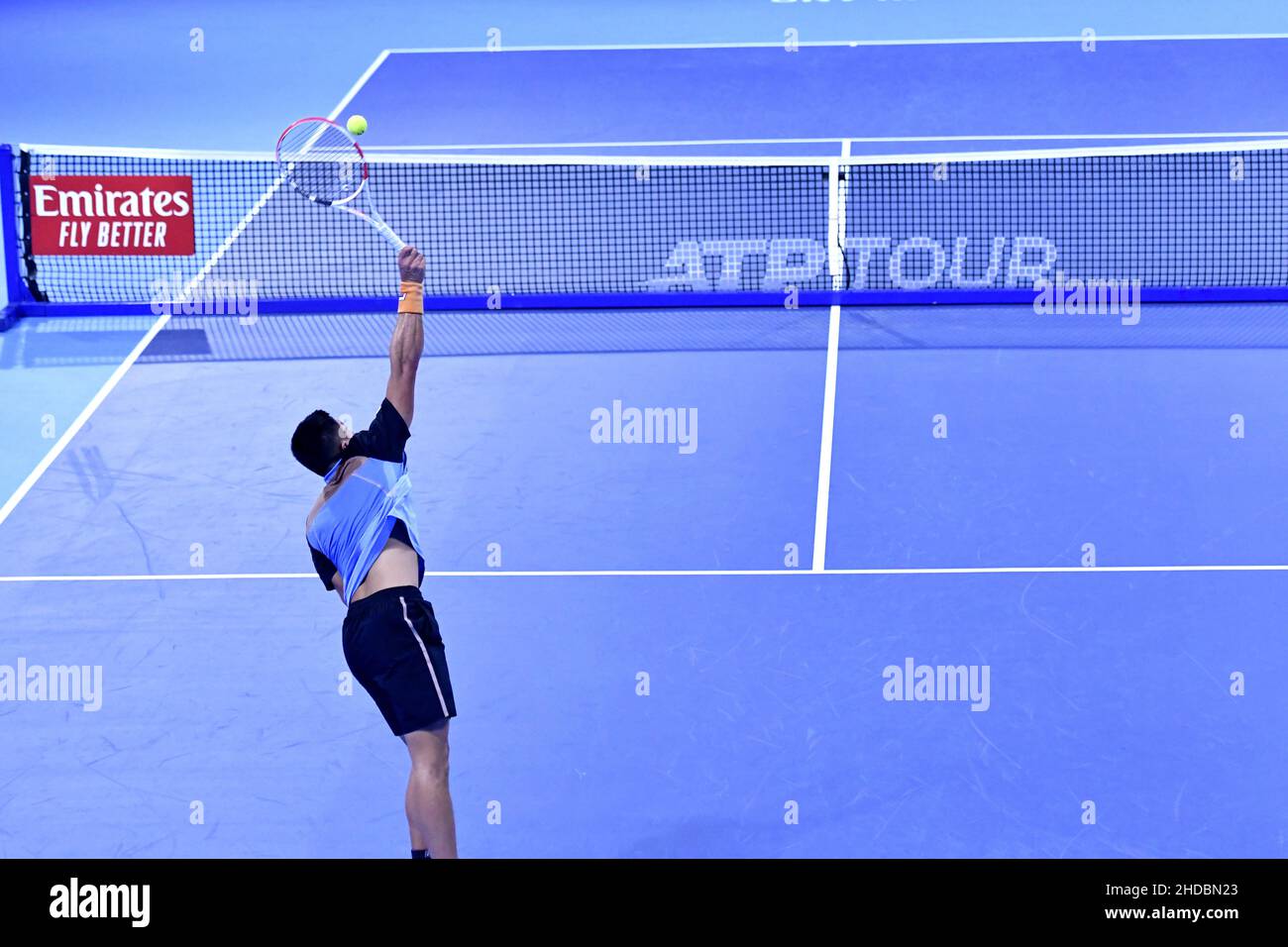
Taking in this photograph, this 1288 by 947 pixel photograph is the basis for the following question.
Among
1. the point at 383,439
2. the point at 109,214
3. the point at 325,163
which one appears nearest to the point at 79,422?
the point at 109,214

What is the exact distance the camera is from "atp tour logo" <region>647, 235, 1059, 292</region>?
13344 millimetres

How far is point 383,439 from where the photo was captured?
6.45 metres

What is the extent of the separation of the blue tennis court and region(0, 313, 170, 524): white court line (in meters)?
0.06

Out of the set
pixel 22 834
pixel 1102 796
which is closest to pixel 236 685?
pixel 22 834

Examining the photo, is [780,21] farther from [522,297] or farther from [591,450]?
[591,450]

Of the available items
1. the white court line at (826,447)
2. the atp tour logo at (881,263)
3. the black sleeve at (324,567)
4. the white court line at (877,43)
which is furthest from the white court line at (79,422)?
the white court line at (877,43)

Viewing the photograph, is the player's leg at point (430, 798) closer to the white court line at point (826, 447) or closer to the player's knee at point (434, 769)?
the player's knee at point (434, 769)

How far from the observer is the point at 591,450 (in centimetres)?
1073

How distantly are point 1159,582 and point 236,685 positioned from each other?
4.89m

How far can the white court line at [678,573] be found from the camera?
901 centimetres

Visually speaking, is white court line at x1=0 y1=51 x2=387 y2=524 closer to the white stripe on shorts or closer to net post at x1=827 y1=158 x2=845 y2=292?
net post at x1=827 y1=158 x2=845 y2=292

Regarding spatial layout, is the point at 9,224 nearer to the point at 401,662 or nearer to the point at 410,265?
the point at 410,265

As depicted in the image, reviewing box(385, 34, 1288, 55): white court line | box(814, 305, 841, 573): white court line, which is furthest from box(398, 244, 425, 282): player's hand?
box(385, 34, 1288, 55): white court line

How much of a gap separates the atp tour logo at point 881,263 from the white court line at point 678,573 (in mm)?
4621
